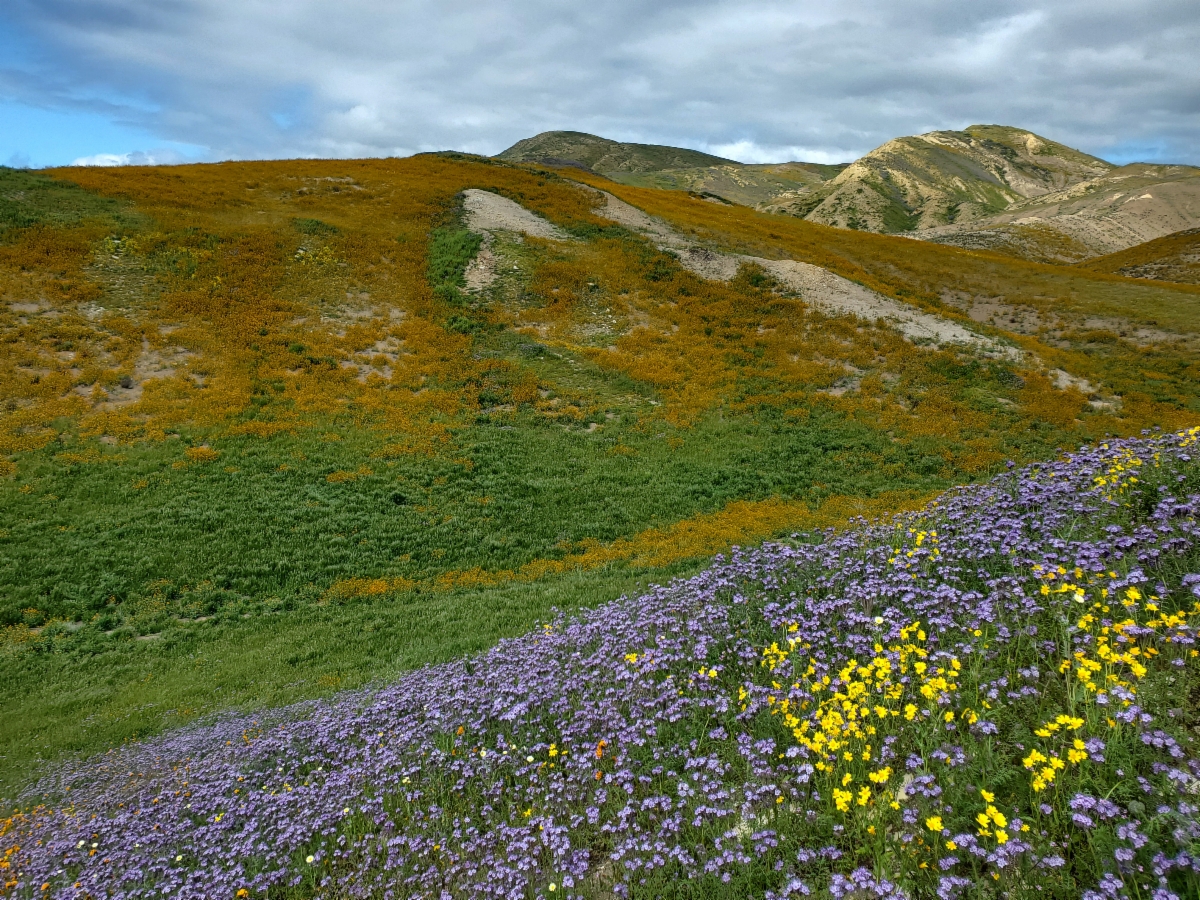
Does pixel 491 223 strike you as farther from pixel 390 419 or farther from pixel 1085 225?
pixel 1085 225

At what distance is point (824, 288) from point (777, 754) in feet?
131

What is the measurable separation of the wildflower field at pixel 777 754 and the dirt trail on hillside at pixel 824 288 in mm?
27974

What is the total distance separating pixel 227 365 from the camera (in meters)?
29.1

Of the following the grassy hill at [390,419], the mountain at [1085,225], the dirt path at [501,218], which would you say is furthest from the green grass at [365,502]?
the mountain at [1085,225]

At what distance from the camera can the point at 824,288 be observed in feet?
136

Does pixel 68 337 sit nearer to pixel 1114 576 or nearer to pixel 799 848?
pixel 799 848

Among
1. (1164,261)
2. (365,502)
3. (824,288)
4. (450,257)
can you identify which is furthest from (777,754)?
(1164,261)

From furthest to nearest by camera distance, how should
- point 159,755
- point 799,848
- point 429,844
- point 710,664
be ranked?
point 159,755 < point 710,664 < point 429,844 < point 799,848

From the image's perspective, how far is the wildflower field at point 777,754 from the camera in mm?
5070

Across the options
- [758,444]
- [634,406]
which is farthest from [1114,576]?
[634,406]

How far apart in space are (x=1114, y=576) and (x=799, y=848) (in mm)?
4915

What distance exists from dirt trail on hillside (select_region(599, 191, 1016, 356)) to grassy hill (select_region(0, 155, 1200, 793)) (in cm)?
154

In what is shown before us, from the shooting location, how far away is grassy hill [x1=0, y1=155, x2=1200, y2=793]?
53.7ft

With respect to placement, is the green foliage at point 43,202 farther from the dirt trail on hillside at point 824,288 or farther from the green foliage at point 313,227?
the dirt trail on hillside at point 824,288
